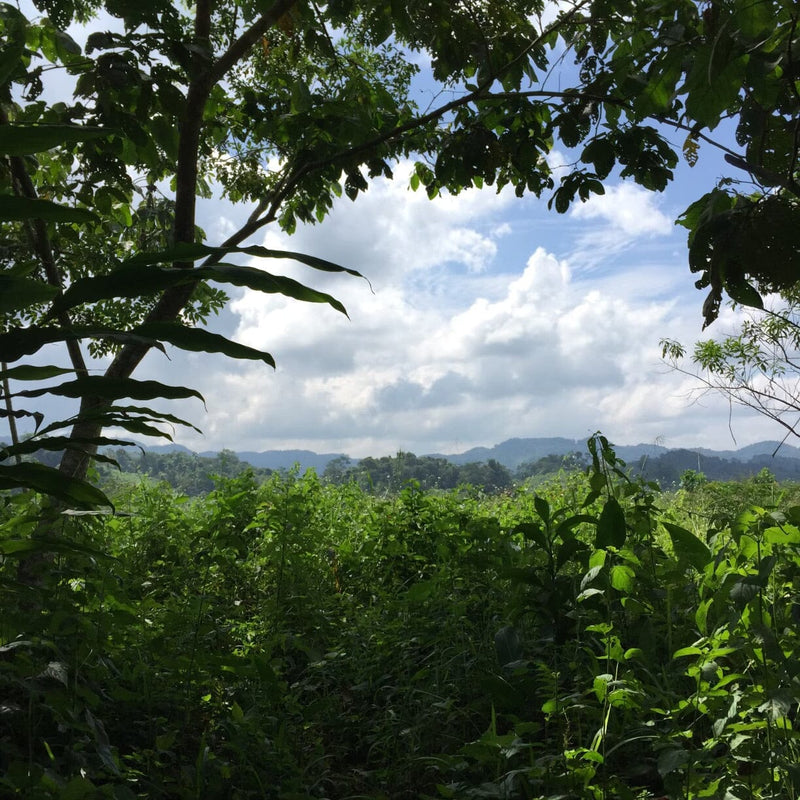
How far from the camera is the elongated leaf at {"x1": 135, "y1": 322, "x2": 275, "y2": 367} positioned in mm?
1567

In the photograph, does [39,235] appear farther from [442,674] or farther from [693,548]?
[693,548]

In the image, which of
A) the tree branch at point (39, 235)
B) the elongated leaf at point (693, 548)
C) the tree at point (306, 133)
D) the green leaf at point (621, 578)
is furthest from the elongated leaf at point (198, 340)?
the tree branch at point (39, 235)

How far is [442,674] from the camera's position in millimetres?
2551

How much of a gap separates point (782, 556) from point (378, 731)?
4.95ft

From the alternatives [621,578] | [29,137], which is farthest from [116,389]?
[621,578]

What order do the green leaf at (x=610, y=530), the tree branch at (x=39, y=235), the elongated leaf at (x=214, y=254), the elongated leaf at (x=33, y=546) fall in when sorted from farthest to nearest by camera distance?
the tree branch at (x=39, y=235)
the green leaf at (x=610, y=530)
the elongated leaf at (x=33, y=546)
the elongated leaf at (x=214, y=254)

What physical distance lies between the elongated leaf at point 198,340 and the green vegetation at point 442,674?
0.57 metres

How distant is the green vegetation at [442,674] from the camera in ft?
5.40

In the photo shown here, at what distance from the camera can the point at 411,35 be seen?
2.98 metres

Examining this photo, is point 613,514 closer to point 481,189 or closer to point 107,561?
point 107,561

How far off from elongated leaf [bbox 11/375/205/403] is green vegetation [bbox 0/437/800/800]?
379mm

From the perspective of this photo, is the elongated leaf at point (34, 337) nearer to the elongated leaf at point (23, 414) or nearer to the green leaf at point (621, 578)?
the elongated leaf at point (23, 414)

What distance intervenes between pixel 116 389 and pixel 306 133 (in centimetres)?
220

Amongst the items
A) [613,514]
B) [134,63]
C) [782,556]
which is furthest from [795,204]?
[134,63]
